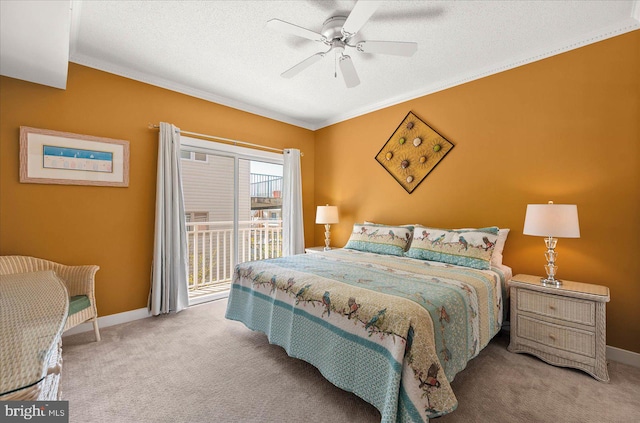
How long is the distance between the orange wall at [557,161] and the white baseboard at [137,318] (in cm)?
6

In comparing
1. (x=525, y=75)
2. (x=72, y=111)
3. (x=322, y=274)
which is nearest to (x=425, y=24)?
(x=525, y=75)

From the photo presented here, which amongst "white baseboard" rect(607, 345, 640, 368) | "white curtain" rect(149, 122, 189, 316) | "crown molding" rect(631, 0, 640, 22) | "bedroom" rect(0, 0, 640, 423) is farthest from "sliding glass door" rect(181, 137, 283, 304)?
"white baseboard" rect(607, 345, 640, 368)

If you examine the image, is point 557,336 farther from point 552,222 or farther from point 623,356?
point 552,222

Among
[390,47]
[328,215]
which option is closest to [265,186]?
[328,215]

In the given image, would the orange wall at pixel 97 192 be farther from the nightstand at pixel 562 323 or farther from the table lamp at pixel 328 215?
the nightstand at pixel 562 323

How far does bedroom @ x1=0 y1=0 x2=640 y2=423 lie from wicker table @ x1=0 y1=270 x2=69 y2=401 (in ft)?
6.04

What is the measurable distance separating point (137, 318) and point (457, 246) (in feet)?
11.6

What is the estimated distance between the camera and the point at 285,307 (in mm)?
2146

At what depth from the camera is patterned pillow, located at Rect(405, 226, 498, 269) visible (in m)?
2.56

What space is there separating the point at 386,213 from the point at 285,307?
7.49ft

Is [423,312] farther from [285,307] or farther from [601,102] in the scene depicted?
[601,102]

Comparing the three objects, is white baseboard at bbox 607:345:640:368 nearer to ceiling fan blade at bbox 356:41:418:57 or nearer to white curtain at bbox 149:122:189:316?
ceiling fan blade at bbox 356:41:418:57

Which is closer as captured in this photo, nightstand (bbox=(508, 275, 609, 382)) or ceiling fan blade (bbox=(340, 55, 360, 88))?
nightstand (bbox=(508, 275, 609, 382))

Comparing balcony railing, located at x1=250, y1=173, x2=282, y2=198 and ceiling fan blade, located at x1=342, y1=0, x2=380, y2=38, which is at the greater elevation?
ceiling fan blade, located at x1=342, y1=0, x2=380, y2=38
